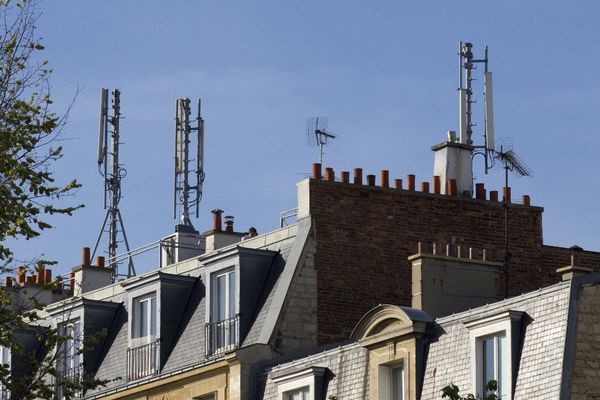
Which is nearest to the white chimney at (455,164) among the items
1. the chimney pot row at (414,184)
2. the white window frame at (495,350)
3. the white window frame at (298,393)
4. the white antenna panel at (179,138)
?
the chimney pot row at (414,184)

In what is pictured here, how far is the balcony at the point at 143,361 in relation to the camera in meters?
51.5

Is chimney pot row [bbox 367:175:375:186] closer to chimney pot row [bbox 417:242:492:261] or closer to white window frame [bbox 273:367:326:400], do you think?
chimney pot row [bbox 417:242:492:261]

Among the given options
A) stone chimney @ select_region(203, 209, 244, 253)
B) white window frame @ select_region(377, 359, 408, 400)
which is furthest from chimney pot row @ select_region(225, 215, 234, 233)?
white window frame @ select_region(377, 359, 408, 400)

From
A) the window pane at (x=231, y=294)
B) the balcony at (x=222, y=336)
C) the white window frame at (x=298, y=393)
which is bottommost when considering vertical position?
the white window frame at (x=298, y=393)

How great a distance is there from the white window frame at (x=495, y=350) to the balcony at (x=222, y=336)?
32.1 feet

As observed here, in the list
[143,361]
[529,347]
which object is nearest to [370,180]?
[143,361]

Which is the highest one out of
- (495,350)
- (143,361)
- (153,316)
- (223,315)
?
(153,316)

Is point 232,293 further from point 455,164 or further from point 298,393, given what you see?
point 455,164

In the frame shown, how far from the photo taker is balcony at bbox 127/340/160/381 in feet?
169

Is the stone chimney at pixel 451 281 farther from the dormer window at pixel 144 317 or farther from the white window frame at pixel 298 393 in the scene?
the dormer window at pixel 144 317

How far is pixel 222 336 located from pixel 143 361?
11.6 ft

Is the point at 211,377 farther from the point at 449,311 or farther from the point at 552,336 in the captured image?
the point at 552,336

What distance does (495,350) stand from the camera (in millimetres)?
39438

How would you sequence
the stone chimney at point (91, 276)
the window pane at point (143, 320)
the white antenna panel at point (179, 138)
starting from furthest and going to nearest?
the white antenna panel at point (179, 138), the stone chimney at point (91, 276), the window pane at point (143, 320)
